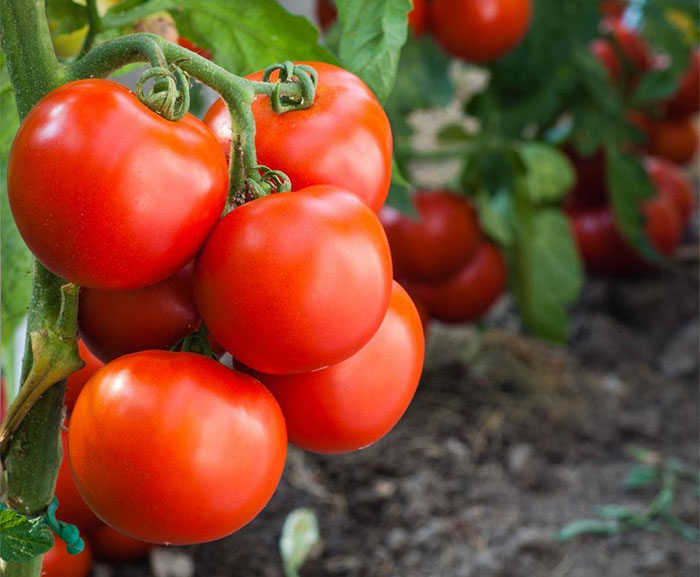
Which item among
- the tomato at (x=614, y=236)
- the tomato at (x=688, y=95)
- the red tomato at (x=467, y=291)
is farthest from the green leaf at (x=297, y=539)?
the tomato at (x=688, y=95)

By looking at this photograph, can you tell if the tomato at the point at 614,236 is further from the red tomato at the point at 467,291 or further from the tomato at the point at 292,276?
the tomato at the point at 292,276

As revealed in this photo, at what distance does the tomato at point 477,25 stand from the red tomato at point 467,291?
0.38 meters

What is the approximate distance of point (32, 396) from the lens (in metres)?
0.47

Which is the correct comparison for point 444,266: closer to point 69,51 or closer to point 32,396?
point 69,51

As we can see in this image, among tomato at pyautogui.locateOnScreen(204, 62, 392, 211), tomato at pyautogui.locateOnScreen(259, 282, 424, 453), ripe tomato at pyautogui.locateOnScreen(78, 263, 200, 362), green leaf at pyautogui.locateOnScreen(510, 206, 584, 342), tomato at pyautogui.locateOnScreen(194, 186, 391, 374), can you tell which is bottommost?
green leaf at pyautogui.locateOnScreen(510, 206, 584, 342)

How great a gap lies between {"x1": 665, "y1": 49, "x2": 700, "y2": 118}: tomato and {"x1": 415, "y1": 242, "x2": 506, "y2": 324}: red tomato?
0.60 meters

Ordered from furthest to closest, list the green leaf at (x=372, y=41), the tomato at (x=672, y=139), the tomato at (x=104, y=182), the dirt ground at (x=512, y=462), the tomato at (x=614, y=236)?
the tomato at (x=672, y=139)
the tomato at (x=614, y=236)
the dirt ground at (x=512, y=462)
the green leaf at (x=372, y=41)
the tomato at (x=104, y=182)

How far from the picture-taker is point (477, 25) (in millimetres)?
1266

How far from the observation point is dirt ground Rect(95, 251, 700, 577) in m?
1.18

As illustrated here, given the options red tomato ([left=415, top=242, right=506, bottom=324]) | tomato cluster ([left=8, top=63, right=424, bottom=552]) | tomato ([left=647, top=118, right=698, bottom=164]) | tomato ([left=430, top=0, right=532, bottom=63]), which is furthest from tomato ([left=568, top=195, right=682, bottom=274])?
tomato cluster ([left=8, top=63, right=424, bottom=552])

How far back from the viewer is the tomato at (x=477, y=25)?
4.12 ft

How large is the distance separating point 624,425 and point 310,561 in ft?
2.09

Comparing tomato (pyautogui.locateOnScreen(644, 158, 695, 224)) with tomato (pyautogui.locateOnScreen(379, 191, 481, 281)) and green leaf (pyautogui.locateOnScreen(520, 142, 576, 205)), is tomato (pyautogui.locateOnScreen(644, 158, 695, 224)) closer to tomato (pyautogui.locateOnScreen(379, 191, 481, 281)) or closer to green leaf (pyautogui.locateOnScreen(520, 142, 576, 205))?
green leaf (pyautogui.locateOnScreen(520, 142, 576, 205))

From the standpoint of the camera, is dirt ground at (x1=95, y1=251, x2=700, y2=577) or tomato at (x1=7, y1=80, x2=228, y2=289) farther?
dirt ground at (x1=95, y1=251, x2=700, y2=577)
